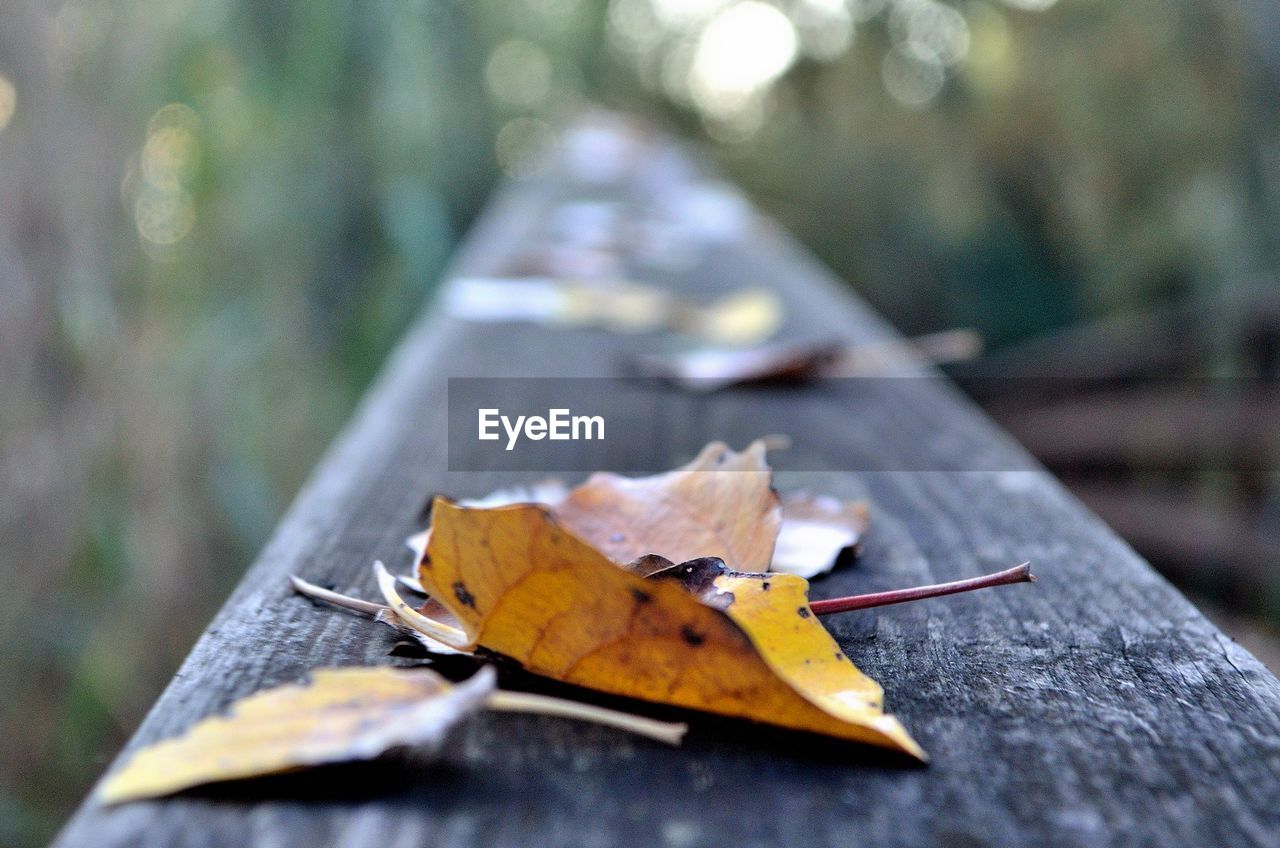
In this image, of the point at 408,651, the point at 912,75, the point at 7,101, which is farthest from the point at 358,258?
the point at 408,651

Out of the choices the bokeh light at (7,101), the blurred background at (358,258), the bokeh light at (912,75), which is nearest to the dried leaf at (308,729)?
the blurred background at (358,258)

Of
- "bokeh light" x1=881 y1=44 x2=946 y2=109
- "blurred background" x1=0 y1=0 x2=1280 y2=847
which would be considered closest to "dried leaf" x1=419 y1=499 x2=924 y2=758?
"blurred background" x1=0 y1=0 x2=1280 y2=847

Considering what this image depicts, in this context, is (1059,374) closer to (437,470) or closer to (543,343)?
(543,343)

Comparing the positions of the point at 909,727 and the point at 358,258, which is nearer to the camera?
the point at 909,727

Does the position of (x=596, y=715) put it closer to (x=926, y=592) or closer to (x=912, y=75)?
(x=926, y=592)

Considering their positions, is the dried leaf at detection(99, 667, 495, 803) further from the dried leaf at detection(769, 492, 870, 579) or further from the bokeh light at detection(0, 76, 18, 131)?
the bokeh light at detection(0, 76, 18, 131)

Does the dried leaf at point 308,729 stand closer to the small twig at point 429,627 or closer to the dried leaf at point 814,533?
the small twig at point 429,627

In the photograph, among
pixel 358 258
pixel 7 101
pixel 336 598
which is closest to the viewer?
pixel 336 598
